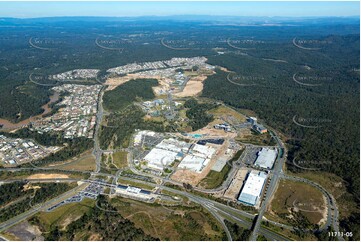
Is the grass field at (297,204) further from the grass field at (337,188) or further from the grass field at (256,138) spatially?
the grass field at (256,138)

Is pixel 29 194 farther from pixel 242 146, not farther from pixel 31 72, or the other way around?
pixel 31 72

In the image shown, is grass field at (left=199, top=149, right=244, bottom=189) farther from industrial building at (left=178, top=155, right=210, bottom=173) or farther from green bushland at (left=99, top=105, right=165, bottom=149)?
green bushland at (left=99, top=105, right=165, bottom=149)

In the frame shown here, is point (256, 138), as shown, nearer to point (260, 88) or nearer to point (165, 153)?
point (165, 153)

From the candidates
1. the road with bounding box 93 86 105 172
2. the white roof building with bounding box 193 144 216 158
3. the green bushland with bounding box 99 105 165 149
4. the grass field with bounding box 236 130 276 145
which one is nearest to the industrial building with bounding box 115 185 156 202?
the road with bounding box 93 86 105 172

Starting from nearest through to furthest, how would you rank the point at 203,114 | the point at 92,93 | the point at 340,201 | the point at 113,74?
the point at 340,201
the point at 203,114
the point at 92,93
the point at 113,74

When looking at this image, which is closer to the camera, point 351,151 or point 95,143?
point 351,151

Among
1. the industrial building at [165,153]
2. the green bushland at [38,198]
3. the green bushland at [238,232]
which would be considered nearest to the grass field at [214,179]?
the industrial building at [165,153]

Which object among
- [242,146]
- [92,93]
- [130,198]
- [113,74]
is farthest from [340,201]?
[113,74]
